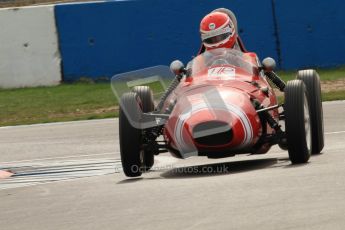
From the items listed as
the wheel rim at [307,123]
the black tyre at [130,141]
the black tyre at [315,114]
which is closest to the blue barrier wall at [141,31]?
the black tyre at [315,114]

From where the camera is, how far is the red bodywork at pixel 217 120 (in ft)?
31.3

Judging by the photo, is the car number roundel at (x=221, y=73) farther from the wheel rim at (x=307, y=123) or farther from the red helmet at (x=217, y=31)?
the wheel rim at (x=307, y=123)

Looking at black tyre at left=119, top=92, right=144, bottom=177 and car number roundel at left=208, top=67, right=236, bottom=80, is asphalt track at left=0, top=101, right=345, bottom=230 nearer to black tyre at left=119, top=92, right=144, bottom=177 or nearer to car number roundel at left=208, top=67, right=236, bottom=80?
black tyre at left=119, top=92, right=144, bottom=177

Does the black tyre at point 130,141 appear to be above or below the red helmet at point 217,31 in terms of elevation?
below

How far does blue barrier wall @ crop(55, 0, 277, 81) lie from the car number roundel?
1257 cm

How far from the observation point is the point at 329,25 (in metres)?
23.4

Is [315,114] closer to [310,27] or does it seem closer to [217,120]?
[217,120]

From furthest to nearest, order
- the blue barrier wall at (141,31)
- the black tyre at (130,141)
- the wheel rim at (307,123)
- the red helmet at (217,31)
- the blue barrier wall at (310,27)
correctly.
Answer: the blue barrier wall at (141,31)
the blue barrier wall at (310,27)
the red helmet at (217,31)
the wheel rim at (307,123)
the black tyre at (130,141)

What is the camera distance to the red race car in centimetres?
960

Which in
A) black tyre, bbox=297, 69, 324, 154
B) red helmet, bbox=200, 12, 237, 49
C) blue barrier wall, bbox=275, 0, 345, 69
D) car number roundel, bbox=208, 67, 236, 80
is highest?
red helmet, bbox=200, 12, 237, 49

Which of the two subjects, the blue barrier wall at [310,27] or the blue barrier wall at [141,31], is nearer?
the blue barrier wall at [310,27]

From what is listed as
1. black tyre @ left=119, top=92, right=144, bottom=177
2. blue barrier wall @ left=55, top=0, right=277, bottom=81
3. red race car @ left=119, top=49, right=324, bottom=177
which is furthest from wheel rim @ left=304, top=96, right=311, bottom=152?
blue barrier wall @ left=55, top=0, right=277, bottom=81

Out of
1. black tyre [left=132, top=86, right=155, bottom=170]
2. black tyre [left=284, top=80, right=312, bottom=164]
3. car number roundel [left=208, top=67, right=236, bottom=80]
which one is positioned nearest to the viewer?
black tyre [left=284, top=80, right=312, bottom=164]

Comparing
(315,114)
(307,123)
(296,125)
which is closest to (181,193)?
(296,125)
